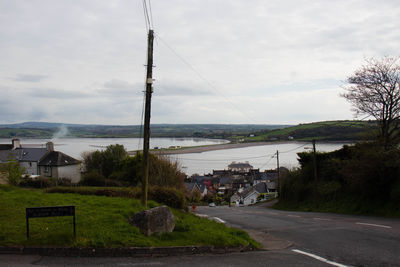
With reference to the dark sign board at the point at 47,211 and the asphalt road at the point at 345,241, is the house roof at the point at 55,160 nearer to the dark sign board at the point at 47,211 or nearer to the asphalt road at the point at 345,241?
the asphalt road at the point at 345,241

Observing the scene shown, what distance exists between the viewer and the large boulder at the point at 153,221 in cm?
951

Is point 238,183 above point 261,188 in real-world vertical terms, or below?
below

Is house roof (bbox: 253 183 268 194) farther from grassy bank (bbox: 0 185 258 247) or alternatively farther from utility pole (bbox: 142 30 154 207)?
grassy bank (bbox: 0 185 258 247)

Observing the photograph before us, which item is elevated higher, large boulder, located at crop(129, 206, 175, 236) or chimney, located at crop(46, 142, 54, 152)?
chimney, located at crop(46, 142, 54, 152)

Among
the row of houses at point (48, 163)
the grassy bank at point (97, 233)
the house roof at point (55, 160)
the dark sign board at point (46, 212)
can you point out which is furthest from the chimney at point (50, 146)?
the dark sign board at point (46, 212)

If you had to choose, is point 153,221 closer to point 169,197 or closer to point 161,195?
point 169,197

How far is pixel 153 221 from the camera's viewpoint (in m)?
9.60

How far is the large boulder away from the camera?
951cm

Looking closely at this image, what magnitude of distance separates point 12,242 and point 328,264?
731cm

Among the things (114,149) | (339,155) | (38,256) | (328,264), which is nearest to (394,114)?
(339,155)

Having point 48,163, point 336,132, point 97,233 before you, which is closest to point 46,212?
point 97,233

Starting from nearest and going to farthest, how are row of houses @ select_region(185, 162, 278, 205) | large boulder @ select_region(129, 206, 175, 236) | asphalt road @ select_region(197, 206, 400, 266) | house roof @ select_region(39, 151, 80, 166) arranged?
asphalt road @ select_region(197, 206, 400, 266) < large boulder @ select_region(129, 206, 175, 236) < house roof @ select_region(39, 151, 80, 166) < row of houses @ select_region(185, 162, 278, 205)

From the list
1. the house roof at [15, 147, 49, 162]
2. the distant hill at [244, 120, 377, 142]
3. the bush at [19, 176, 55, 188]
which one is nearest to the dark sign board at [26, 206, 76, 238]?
the distant hill at [244, 120, 377, 142]

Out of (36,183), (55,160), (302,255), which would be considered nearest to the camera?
(302,255)
